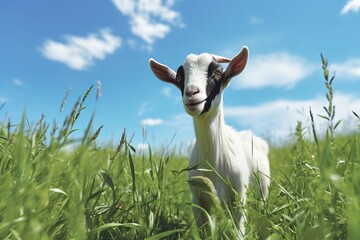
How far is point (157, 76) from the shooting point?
166 inches

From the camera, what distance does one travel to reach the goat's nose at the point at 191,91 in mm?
3340

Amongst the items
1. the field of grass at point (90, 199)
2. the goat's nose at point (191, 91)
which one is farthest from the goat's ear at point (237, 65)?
the field of grass at point (90, 199)

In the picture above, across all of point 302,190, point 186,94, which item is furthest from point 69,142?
point 302,190

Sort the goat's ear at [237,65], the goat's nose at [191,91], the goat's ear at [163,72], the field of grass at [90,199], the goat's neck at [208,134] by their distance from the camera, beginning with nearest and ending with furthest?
1. the field of grass at [90,199]
2. the goat's nose at [191,91]
3. the goat's neck at [208,134]
4. the goat's ear at [237,65]
5. the goat's ear at [163,72]

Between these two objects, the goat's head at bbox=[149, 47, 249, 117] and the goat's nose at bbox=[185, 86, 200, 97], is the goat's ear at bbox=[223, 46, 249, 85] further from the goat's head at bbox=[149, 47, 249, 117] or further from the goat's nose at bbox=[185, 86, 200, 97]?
the goat's nose at bbox=[185, 86, 200, 97]

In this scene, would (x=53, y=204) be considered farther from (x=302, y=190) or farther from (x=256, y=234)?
(x=302, y=190)

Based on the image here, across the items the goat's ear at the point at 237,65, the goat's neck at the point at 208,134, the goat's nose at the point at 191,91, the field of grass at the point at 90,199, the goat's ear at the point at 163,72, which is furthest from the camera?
the goat's ear at the point at 163,72

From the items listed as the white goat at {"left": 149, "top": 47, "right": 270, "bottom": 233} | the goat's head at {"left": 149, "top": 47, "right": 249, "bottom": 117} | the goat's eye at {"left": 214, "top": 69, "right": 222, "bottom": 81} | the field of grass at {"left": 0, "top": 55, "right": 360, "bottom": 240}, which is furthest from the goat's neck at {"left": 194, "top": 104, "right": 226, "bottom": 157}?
the field of grass at {"left": 0, "top": 55, "right": 360, "bottom": 240}

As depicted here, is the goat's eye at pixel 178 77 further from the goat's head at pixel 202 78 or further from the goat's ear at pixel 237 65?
the goat's ear at pixel 237 65

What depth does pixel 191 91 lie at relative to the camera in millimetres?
3348

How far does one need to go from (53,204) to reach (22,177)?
0.90 ft

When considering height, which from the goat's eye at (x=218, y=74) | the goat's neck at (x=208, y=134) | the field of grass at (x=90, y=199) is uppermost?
the goat's eye at (x=218, y=74)

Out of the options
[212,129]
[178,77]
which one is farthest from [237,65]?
[212,129]

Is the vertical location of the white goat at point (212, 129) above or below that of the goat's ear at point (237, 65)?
below
